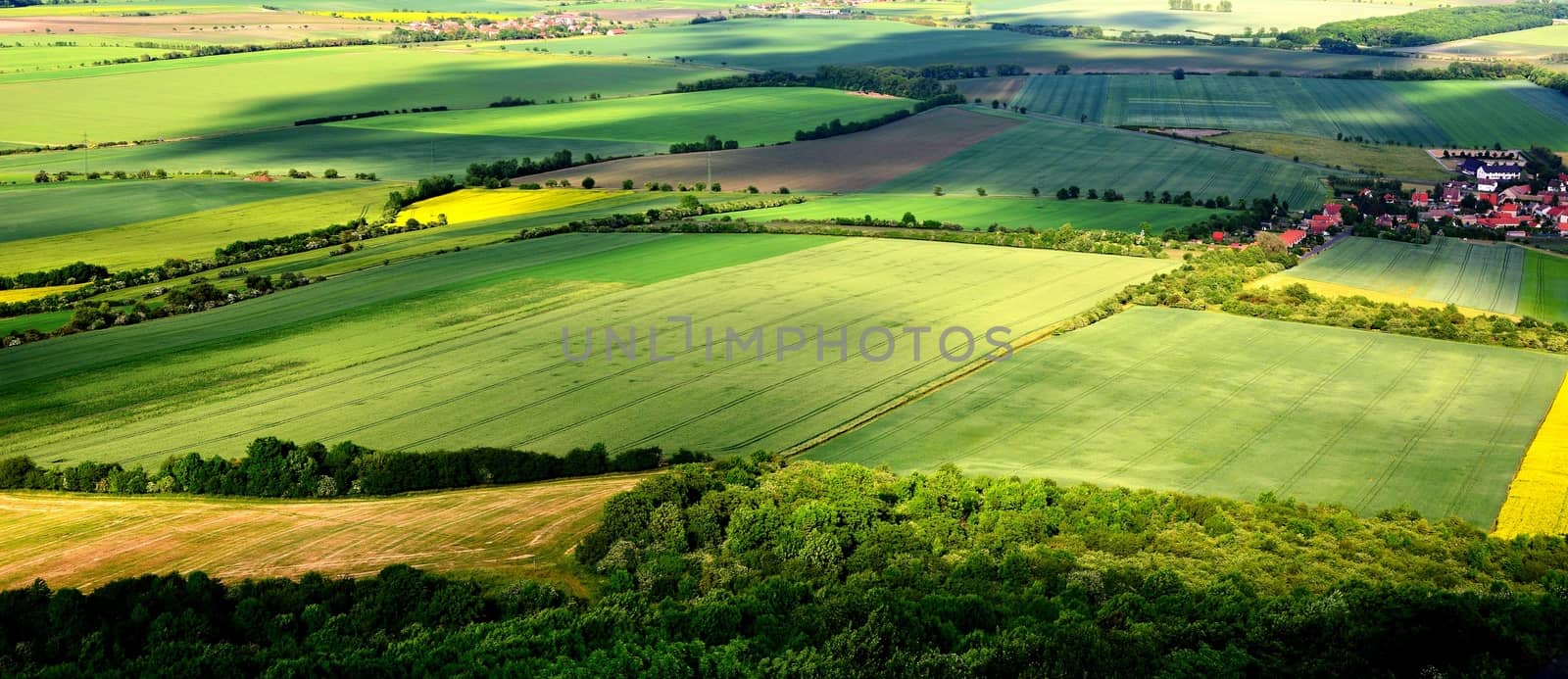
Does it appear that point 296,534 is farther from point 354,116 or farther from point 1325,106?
point 1325,106

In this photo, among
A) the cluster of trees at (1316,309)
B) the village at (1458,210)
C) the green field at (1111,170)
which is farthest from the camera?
the green field at (1111,170)

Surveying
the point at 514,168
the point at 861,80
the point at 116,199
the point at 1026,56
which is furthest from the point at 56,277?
the point at 1026,56

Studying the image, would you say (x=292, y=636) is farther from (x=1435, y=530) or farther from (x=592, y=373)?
(x=1435, y=530)

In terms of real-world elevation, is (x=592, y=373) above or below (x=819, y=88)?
below

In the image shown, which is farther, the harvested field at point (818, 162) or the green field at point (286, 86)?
the green field at point (286, 86)

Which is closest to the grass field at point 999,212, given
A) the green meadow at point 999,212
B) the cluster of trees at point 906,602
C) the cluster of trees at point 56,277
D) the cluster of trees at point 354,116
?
the green meadow at point 999,212

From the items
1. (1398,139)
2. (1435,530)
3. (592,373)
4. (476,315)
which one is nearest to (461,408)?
(592,373)

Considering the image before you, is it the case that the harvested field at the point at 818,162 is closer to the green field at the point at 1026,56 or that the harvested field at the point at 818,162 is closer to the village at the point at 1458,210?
the village at the point at 1458,210
